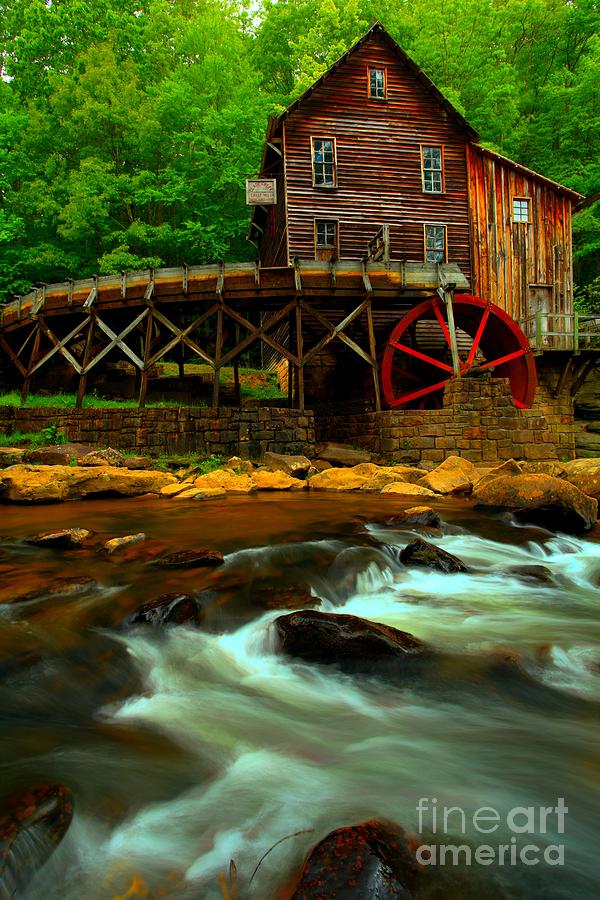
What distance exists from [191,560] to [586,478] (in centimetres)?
673

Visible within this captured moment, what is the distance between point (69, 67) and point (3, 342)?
58.8ft

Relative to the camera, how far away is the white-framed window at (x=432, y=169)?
1738 cm

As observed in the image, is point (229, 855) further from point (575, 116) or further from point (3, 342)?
point (575, 116)

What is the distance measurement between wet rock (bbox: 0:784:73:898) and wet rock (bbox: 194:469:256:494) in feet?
24.9

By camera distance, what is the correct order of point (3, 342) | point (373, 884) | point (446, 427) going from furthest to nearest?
point (3, 342)
point (446, 427)
point (373, 884)

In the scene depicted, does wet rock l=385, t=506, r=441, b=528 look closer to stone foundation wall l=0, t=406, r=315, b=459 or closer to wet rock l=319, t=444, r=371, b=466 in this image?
wet rock l=319, t=444, r=371, b=466

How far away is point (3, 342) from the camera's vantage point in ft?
51.6

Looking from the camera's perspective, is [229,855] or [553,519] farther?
[553,519]

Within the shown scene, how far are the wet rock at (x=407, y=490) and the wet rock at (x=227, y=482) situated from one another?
8.07 feet

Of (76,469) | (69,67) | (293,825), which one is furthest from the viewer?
(69,67)

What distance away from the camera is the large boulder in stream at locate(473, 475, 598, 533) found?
269 inches

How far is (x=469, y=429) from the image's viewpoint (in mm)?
11906

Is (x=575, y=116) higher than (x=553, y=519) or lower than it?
higher

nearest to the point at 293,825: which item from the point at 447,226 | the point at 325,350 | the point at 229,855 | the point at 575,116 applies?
the point at 229,855
